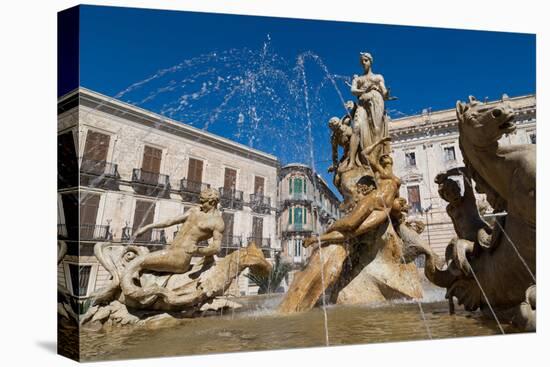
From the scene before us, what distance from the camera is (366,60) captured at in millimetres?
6977

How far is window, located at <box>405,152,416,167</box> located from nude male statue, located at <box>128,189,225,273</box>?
10.0m

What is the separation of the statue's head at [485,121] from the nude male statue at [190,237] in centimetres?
268

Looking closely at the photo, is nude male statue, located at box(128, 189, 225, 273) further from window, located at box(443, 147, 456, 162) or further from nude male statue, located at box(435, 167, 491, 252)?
window, located at box(443, 147, 456, 162)

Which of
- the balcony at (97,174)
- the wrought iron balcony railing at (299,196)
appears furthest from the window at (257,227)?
the balcony at (97,174)

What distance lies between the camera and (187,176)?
959 centimetres

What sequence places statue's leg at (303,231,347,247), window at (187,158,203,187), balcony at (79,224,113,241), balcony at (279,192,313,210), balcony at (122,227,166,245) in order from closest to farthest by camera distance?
balcony at (79,224,113,241), balcony at (122,227,166,245), statue's leg at (303,231,347,247), window at (187,158,203,187), balcony at (279,192,313,210)

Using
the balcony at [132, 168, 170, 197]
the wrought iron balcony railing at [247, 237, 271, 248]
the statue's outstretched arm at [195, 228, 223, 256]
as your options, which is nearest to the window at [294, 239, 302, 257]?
the wrought iron balcony railing at [247, 237, 271, 248]

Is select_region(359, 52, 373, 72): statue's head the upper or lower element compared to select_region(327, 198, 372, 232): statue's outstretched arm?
upper

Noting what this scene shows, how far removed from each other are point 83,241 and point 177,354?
1.35 m

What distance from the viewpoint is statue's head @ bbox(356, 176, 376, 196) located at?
622 cm

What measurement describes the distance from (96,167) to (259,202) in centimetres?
705

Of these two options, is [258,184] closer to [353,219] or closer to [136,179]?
[136,179]

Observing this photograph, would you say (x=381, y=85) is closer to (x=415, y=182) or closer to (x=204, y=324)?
(x=204, y=324)

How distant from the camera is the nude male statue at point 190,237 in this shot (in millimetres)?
5297
